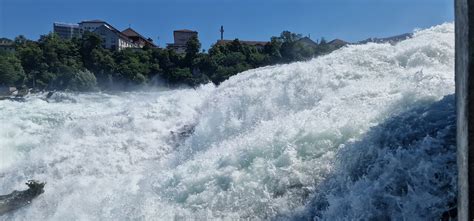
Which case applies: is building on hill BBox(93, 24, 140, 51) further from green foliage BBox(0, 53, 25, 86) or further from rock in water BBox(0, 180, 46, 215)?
rock in water BBox(0, 180, 46, 215)

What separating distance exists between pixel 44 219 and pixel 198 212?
11.9ft

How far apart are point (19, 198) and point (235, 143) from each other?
13.9 feet

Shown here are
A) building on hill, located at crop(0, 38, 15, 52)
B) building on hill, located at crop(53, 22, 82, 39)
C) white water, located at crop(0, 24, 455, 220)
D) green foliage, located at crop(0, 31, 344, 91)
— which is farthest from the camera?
building on hill, located at crop(53, 22, 82, 39)

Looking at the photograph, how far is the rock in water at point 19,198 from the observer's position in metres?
8.19

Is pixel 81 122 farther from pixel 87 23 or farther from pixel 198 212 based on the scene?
pixel 87 23

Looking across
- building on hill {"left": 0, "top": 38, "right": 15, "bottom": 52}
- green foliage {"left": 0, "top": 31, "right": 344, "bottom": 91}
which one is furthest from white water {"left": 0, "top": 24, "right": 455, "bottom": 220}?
building on hill {"left": 0, "top": 38, "right": 15, "bottom": 52}

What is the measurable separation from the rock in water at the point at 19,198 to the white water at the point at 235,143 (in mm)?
160

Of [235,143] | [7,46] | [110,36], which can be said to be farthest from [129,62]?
[235,143]

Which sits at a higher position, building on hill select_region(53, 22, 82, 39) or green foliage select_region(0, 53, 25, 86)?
building on hill select_region(53, 22, 82, 39)

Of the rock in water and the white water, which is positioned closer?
the white water

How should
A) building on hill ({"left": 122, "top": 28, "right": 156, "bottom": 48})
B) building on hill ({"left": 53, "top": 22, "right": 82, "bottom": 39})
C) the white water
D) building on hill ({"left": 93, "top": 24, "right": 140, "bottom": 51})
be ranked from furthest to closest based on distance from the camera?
1. building on hill ({"left": 53, "top": 22, "right": 82, "bottom": 39})
2. building on hill ({"left": 122, "top": 28, "right": 156, "bottom": 48})
3. building on hill ({"left": 93, "top": 24, "right": 140, "bottom": 51})
4. the white water

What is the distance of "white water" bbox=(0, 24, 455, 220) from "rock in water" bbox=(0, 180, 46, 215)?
0.53 ft

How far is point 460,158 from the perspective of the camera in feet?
11.6

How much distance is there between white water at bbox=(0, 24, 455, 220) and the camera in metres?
5.90
